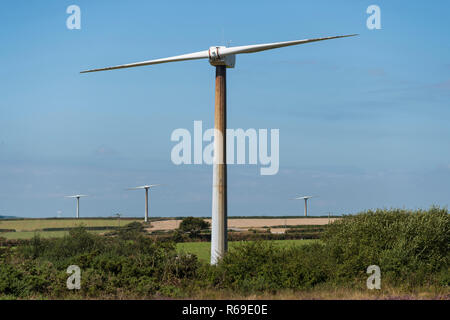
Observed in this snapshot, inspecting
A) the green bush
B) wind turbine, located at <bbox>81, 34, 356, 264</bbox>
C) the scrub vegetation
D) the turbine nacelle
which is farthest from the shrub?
the turbine nacelle

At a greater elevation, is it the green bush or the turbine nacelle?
the turbine nacelle

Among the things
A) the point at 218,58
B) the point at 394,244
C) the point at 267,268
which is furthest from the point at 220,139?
the point at 394,244

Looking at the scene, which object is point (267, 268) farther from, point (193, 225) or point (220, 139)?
point (193, 225)

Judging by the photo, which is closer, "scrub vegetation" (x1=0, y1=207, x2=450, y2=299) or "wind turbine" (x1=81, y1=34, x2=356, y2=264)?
"scrub vegetation" (x1=0, y1=207, x2=450, y2=299)

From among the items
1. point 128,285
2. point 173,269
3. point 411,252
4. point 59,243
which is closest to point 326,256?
point 411,252

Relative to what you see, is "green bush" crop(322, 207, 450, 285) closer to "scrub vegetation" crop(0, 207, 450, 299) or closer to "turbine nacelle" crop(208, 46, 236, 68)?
"scrub vegetation" crop(0, 207, 450, 299)

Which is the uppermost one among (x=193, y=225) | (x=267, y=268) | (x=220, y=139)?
(x=220, y=139)

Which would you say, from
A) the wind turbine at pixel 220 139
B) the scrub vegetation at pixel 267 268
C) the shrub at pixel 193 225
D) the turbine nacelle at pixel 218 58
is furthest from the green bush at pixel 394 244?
the shrub at pixel 193 225

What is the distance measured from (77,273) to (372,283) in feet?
51.8

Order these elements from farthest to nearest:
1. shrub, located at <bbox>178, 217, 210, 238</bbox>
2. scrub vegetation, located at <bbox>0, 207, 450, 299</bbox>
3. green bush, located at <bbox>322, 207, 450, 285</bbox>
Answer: shrub, located at <bbox>178, 217, 210, 238</bbox>
green bush, located at <bbox>322, 207, 450, 285</bbox>
scrub vegetation, located at <bbox>0, 207, 450, 299</bbox>

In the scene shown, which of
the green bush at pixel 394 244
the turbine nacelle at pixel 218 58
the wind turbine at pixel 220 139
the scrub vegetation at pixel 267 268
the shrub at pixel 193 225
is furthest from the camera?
the shrub at pixel 193 225

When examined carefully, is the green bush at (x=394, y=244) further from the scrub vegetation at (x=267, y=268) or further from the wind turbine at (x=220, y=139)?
the wind turbine at (x=220, y=139)

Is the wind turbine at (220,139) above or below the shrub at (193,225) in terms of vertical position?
above
